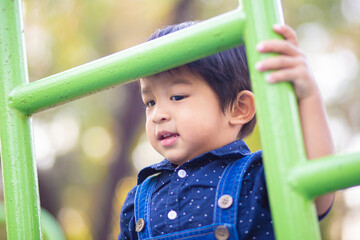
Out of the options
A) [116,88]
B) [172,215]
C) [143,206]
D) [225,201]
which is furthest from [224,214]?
[116,88]

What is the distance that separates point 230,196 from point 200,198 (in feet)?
0.26

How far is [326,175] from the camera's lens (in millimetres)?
625

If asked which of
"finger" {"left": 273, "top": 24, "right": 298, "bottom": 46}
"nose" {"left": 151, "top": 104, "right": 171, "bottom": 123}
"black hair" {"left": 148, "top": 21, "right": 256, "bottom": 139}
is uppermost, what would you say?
"black hair" {"left": 148, "top": 21, "right": 256, "bottom": 139}

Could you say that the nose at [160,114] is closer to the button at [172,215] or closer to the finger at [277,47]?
the button at [172,215]

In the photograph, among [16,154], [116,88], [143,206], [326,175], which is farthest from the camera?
[116,88]

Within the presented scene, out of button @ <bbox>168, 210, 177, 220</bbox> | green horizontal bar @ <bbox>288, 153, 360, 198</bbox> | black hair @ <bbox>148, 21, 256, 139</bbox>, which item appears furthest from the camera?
black hair @ <bbox>148, 21, 256, 139</bbox>

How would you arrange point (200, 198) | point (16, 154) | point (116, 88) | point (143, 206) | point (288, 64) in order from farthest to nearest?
point (116, 88), point (143, 206), point (200, 198), point (16, 154), point (288, 64)

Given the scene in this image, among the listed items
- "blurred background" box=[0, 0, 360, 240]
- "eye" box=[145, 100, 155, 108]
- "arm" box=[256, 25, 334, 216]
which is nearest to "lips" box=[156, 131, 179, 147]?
"eye" box=[145, 100, 155, 108]

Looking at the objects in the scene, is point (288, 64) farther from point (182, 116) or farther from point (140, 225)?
point (140, 225)

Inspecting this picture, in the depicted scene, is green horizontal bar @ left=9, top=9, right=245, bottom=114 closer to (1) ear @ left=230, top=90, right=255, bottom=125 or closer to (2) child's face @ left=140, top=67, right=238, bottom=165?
(2) child's face @ left=140, top=67, right=238, bottom=165

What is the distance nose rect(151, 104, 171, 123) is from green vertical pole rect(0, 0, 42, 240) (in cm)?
30

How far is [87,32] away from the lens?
5.95 metres

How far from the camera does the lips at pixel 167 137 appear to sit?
3.65ft

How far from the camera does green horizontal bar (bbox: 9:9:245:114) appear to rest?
75cm
